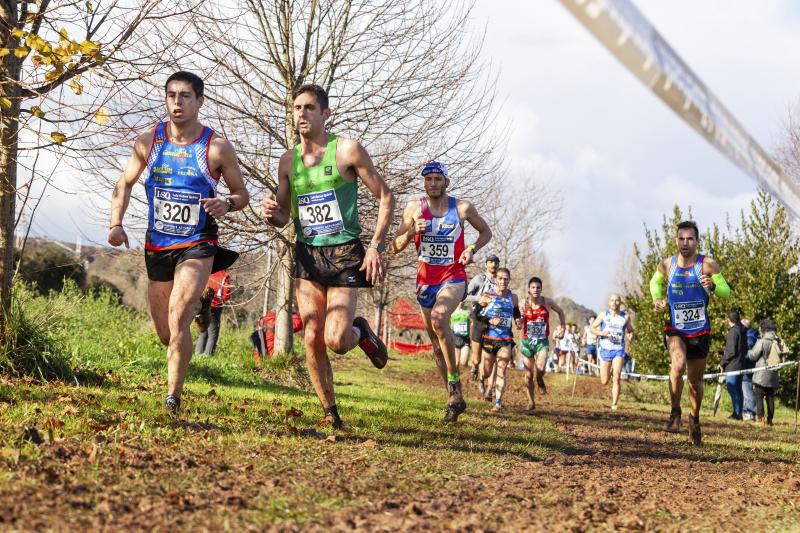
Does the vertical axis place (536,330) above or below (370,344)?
above

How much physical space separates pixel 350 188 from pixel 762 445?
244 inches

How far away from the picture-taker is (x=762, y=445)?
10.0 metres

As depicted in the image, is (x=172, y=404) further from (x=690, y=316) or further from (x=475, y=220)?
(x=690, y=316)

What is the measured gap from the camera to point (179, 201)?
6.39 meters

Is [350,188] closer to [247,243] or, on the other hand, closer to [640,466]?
[640,466]

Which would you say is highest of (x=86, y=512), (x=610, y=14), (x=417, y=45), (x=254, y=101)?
(x=417, y=45)

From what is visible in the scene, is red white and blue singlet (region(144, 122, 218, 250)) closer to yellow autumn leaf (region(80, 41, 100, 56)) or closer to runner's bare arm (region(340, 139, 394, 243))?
yellow autumn leaf (region(80, 41, 100, 56))

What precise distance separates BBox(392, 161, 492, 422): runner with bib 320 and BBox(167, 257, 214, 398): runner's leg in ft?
9.41

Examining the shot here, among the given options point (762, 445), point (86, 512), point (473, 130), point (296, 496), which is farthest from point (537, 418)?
point (86, 512)

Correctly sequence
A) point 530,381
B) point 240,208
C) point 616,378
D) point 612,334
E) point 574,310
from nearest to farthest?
point 240,208, point 530,381, point 616,378, point 612,334, point 574,310

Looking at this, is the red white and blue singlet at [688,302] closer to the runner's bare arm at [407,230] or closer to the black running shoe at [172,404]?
the runner's bare arm at [407,230]

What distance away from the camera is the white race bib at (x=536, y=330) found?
13867mm

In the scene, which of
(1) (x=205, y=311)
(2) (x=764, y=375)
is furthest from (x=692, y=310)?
(2) (x=764, y=375)

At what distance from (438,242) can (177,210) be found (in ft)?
10.8
